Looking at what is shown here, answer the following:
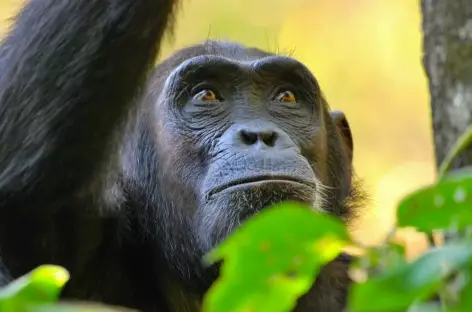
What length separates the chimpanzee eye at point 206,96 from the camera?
147 inches

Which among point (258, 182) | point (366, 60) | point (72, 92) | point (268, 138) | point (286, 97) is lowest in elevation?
point (258, 182)

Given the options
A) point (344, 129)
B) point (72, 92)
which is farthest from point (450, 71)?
point (344, 129)

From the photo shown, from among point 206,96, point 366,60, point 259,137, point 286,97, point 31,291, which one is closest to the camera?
point 31,291

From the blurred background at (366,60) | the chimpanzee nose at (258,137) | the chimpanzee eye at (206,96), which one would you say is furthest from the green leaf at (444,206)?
the blurred background at (366,60)

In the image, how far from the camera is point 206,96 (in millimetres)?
3738

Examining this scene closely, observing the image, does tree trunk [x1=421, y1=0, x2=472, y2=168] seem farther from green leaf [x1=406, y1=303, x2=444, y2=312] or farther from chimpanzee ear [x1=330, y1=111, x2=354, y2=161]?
chimpanzee ear [x1=330, y1=111, x2=354, y2=161]

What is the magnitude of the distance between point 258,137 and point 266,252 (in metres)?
2.20

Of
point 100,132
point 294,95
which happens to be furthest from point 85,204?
point 294,95

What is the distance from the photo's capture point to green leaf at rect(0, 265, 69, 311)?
3.56 ft

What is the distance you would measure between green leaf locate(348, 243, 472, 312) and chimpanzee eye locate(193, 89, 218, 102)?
2.68 metres

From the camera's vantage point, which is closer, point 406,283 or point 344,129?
point 406,283

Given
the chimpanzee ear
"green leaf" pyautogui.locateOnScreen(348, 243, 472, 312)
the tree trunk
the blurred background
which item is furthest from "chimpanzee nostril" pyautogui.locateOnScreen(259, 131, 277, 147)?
the blurred background

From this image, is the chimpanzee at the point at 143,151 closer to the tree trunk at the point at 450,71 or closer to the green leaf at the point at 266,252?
the tree trunk at the point at 450,71

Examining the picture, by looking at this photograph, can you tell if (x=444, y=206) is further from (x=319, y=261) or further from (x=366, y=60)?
(x=366, y=60)
